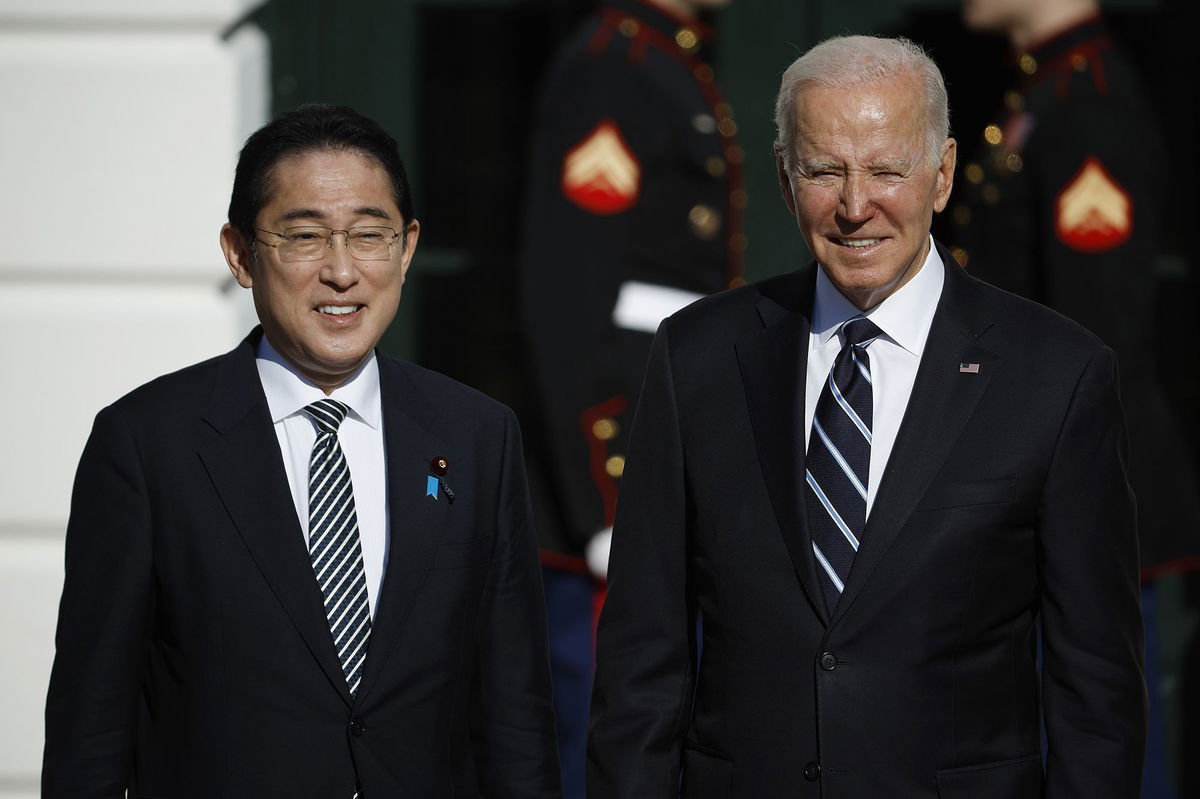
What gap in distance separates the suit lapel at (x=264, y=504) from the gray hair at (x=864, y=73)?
935 mm

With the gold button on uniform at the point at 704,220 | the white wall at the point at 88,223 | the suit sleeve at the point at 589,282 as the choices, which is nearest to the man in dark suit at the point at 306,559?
the suit sleeve at the point at 589,282

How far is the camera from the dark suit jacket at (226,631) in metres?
2.36

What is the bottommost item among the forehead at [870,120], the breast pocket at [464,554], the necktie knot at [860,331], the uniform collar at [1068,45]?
the breast pocket at [464,554]

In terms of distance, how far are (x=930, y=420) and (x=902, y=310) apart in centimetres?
20

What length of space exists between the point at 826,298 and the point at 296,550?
3.11 feet

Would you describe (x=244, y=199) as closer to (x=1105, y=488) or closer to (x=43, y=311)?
(x=1105, y=488)

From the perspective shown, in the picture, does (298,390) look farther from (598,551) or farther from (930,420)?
(598,551)

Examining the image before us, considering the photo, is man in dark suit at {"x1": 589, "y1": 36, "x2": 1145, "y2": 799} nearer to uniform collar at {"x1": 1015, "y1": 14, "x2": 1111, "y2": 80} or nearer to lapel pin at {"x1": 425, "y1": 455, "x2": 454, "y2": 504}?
lapel pin at {"x1": 425, "y1": 455, "x2": 454, "y2": 504}

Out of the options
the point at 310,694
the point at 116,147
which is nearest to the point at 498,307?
the point at 116,147

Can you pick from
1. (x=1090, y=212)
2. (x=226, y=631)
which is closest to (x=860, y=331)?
(x=226, y=631)

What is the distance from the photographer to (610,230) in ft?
13.0

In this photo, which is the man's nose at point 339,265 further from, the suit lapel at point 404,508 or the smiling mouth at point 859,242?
the smiling mouth at point 859,242

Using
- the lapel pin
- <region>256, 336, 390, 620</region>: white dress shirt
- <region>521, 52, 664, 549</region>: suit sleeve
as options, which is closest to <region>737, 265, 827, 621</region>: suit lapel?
the lapel pin

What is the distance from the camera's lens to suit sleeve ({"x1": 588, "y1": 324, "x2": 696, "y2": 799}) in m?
2.55
